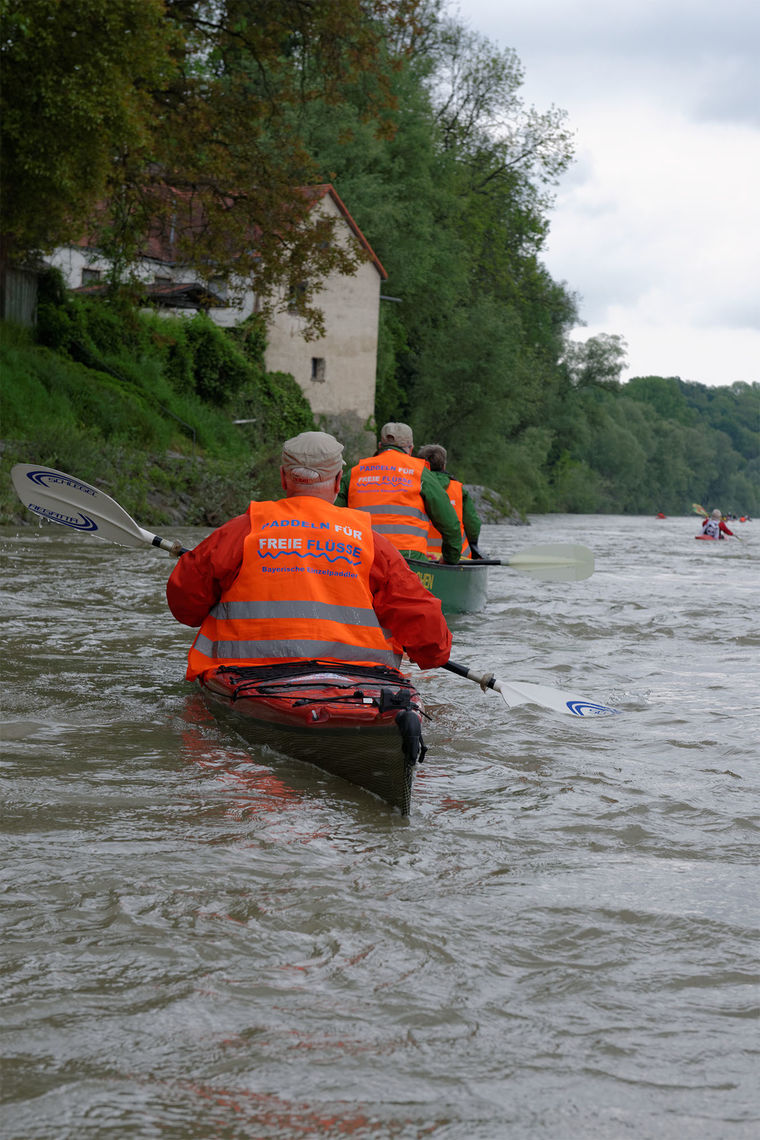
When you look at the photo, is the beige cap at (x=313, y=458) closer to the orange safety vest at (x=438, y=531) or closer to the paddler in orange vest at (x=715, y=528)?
the orange safety vest at (x=438, y=531)

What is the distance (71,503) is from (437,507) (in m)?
3.54

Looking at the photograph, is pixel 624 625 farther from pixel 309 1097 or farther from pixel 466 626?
pixel 309 1097

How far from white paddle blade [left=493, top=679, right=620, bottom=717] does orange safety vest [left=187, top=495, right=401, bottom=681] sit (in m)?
0.96

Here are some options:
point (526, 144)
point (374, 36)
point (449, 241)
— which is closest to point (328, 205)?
point (449, 241)

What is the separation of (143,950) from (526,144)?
49807 mm

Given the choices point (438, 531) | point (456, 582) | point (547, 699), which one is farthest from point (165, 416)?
point (547, 699)

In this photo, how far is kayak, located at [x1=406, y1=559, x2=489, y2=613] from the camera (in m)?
10.5

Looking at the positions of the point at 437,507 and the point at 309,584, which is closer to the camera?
the point at 309,584

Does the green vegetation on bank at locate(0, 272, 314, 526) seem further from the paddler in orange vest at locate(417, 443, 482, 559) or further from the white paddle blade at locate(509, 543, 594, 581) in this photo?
the white paddle blade at locate(509, 543, 594, 581)

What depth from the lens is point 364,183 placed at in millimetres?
38531

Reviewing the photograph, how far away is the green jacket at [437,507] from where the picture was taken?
985 cm

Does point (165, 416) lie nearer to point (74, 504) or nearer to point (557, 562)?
point (557, 562)

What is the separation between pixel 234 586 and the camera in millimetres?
5227

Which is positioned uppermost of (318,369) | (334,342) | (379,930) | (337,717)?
(334,342)
